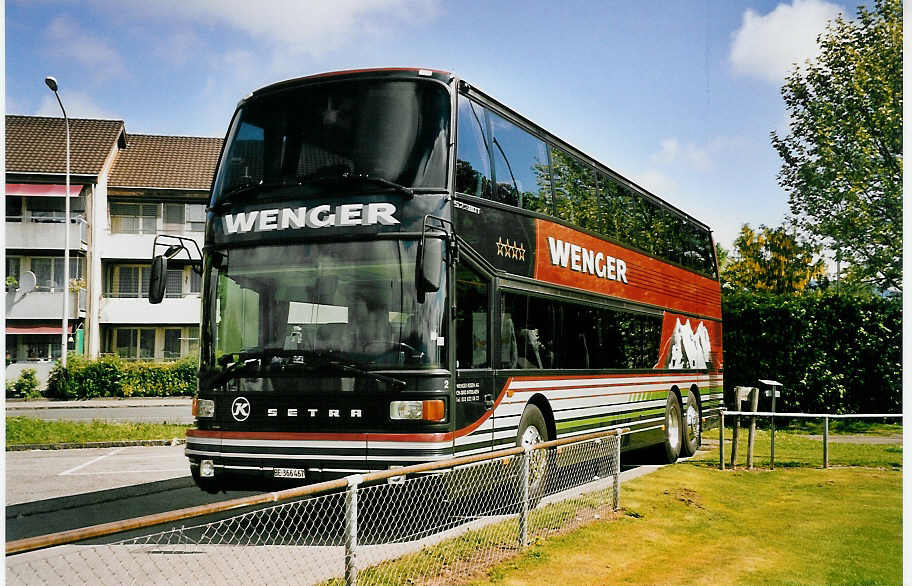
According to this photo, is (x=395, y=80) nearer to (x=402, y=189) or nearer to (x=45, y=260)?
(x=402, y=189)

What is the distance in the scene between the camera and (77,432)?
1317 cm

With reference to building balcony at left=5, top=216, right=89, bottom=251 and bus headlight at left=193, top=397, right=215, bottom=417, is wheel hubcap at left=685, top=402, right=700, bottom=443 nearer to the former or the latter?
bus headlight at left=193, top=397, right=215, bottom=417

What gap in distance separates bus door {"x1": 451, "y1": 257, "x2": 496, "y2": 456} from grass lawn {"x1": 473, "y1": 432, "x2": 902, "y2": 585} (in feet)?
3.32

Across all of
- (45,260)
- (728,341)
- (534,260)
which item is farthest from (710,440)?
(45,260)

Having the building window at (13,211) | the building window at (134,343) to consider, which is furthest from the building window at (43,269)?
the building window at (134,343)

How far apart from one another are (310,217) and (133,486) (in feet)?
13.8

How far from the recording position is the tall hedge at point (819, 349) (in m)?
16.7

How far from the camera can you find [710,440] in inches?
616

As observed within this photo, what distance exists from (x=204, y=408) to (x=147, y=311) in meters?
2.07

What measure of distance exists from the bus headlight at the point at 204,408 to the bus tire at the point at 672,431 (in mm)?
6762

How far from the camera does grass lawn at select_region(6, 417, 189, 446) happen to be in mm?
11992

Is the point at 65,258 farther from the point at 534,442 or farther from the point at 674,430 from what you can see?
the point at 674,430

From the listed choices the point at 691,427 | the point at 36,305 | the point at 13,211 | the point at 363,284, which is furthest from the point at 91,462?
the point at 691,427

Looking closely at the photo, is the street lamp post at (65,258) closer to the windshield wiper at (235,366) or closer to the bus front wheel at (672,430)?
the windshield wiper at (235,366)
